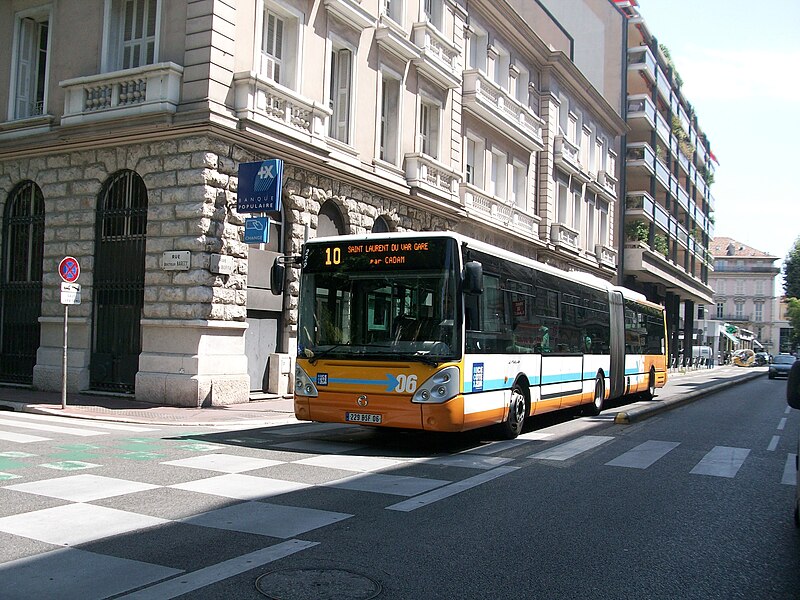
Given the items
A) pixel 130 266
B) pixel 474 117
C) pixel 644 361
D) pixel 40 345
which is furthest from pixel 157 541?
pixel 474 117

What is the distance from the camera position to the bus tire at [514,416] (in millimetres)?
12180

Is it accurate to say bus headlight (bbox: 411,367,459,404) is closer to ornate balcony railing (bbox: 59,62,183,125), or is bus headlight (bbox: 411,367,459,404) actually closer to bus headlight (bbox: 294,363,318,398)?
bus headlight (bbox: 294,363,318,398)

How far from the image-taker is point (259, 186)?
52.7 feet

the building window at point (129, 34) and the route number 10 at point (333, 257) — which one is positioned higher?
the building window at point (129, 34)

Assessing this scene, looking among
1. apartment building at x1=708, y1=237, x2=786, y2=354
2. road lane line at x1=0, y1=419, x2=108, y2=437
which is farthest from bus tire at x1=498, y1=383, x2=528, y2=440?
apartment building at x1=708, y1=237, x2=786, y2=354

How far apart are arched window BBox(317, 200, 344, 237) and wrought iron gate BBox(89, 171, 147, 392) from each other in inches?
177

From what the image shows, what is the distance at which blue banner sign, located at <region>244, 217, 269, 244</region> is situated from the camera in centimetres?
1608

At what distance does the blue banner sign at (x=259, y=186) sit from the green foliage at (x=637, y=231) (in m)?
37.2

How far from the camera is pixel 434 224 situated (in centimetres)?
2477

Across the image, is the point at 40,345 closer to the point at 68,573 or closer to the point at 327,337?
the point at 327,337

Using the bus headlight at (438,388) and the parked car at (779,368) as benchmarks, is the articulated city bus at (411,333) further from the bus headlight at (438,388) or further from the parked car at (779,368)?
the parked car at (779,368)

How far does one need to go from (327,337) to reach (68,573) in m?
6.28

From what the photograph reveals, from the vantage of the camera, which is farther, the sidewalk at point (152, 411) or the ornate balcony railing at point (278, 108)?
the ornate balcony railing at point (278, 108)

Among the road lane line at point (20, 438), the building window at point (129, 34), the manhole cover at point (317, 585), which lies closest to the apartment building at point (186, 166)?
Result: the building window at point (129, 34)
